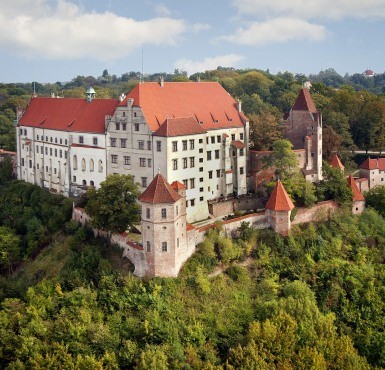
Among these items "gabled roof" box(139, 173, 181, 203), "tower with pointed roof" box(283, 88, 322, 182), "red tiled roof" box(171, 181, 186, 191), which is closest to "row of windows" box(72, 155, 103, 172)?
"red tiled roof" box(171, 181, 186, 191)

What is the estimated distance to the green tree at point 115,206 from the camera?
49.1 m

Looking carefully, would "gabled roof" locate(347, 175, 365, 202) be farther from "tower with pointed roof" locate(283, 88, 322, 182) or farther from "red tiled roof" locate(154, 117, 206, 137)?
"red tiled roof" locate(154, 117, 206, 137)

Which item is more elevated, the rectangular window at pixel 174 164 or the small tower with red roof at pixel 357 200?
the rectangular window at pixel 174 164

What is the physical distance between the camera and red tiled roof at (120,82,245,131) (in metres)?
56.1

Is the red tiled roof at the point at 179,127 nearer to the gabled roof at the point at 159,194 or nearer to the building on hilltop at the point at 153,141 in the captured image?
the building on hilltop at the point at 153,141

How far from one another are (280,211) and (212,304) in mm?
12641

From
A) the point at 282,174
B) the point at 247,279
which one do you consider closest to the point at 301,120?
the point at 282,174

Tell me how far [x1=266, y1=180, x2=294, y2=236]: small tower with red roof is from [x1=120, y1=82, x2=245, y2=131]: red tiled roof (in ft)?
36.0

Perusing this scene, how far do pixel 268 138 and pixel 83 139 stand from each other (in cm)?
2078

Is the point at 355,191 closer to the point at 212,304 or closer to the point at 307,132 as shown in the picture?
the point at 307,132

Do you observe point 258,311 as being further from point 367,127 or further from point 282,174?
point 367,127

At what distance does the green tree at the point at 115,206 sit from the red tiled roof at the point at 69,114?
37.2ft

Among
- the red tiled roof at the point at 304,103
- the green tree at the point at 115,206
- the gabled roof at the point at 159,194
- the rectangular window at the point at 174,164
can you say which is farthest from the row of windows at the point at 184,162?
the red tiled roof at the point at 304,103

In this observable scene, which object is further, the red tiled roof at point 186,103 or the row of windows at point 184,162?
the red tiled roof at point 186,103
